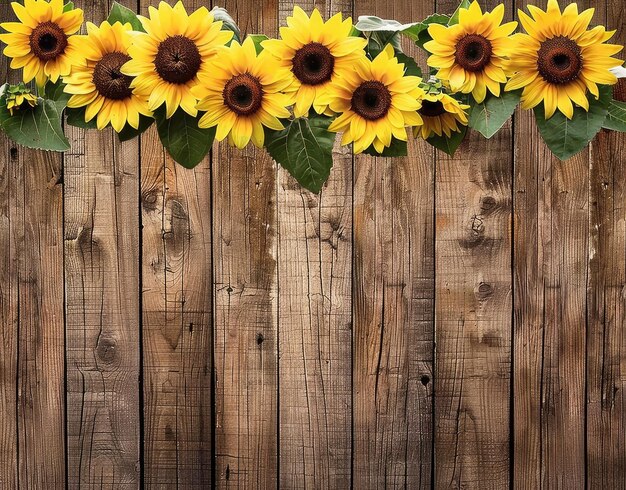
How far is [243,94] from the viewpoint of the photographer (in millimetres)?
564

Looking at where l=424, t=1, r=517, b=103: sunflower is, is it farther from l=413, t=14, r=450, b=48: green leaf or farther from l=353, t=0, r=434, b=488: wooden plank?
l=353, t=0, r=434, b=488: wooden plank

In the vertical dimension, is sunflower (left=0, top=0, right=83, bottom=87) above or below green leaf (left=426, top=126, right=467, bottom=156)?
above

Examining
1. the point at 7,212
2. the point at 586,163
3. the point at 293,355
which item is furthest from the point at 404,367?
the point at 7,212

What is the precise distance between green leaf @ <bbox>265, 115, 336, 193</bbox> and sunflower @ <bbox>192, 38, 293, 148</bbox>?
0.02 meters

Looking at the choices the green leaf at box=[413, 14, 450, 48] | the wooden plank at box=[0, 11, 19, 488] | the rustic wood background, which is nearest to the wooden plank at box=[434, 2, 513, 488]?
the rustic wood background

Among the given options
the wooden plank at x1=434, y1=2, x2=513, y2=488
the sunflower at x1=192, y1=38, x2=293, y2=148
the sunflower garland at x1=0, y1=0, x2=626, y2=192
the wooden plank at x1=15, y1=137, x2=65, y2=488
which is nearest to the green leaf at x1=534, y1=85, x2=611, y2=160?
the sunflower garland at x1=0, y1=0, x2=626, y2=192

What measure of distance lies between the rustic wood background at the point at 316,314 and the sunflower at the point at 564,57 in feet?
2.72

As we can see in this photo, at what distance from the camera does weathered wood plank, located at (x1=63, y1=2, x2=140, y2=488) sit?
1402 millimetres

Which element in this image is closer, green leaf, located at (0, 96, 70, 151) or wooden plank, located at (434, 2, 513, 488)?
green leaf, located at (0, 96, 70, 151)

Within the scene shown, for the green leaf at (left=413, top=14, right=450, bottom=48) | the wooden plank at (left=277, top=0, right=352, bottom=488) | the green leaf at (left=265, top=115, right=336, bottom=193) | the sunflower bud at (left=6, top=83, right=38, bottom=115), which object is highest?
the green leaf at (left=413, top=14, right=450, bottom=48)

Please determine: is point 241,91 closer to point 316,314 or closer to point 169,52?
point 169,52

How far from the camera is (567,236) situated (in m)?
1.41

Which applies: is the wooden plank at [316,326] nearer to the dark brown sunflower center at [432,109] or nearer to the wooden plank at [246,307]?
the wooden plank at [246,307]

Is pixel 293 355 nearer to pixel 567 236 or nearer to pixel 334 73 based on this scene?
pixel 567 236
